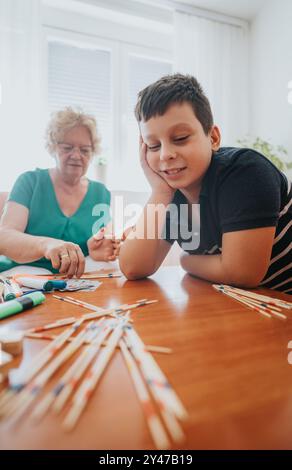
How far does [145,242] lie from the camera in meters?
0.84

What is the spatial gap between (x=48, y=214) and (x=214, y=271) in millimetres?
820

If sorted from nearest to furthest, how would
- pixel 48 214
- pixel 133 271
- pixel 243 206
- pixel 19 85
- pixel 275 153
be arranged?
pixel 243 206 < pixel 133 271 < pixel 48 214 < pixel 19 85 < pixel 275 153

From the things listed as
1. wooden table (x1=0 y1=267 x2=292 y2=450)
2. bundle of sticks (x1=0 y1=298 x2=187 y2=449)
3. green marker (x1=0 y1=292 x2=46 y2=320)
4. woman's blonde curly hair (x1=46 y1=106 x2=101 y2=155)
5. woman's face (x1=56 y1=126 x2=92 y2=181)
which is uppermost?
woman's blonde curly hair (x1=46 y1=106 x2=101 y2=155)

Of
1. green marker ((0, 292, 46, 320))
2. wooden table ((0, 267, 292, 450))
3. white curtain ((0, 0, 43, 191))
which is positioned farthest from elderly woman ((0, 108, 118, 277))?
white curtain ((0, 0, 43, 191))

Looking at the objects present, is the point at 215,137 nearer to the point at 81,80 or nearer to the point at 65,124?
the point at 65,124

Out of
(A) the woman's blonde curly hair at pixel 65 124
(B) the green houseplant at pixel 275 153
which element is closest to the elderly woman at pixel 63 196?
(A) the woman's blonde curly hair at pixel 65 124

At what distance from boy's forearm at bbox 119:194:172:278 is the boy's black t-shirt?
0.09 meters

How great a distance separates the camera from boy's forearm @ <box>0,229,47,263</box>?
919 mm

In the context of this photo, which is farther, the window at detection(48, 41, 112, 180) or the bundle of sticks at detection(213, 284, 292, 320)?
the window at detection(48, 41, 112, 180)

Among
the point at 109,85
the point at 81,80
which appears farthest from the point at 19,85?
the point at 109,85

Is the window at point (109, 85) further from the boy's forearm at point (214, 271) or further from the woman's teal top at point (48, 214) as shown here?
the boy's forearm at point (214, 271)

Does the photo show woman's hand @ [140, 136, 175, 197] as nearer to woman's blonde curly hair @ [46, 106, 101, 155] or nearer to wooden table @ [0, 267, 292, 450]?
wooden table @ [0, 267, 292, 450]
